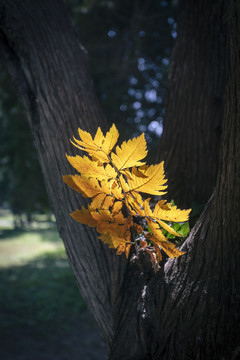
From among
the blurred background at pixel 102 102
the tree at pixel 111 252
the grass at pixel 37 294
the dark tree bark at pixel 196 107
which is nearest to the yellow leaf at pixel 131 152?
the tree at pixel 111 252

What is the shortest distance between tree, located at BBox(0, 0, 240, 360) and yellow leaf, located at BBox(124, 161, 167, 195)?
0.35 meters

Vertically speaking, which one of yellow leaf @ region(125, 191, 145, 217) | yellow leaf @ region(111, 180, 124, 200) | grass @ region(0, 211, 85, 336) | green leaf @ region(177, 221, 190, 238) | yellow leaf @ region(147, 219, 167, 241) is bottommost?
grass @ region(0, 211, 85, 336)

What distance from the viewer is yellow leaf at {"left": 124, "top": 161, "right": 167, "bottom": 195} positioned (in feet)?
3.17

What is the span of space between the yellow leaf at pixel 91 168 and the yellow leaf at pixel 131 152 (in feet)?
0.14

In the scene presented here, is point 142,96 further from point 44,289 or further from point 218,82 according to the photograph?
point 44,289

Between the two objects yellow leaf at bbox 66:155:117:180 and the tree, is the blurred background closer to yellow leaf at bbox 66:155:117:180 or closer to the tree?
the tree

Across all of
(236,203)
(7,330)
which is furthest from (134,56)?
(7,330)

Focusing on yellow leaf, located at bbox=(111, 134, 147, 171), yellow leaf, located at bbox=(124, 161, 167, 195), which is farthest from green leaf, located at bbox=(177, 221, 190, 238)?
yellow leaf, located at bbox=(111, 134, 147, 171)

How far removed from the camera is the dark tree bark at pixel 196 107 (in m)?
1.92

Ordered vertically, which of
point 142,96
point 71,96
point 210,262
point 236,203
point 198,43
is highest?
point 142,96

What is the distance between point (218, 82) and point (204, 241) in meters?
1.28

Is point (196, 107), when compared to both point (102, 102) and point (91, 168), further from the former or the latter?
point (102, 102)

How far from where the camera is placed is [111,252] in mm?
1511

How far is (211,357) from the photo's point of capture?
3.76 ft
